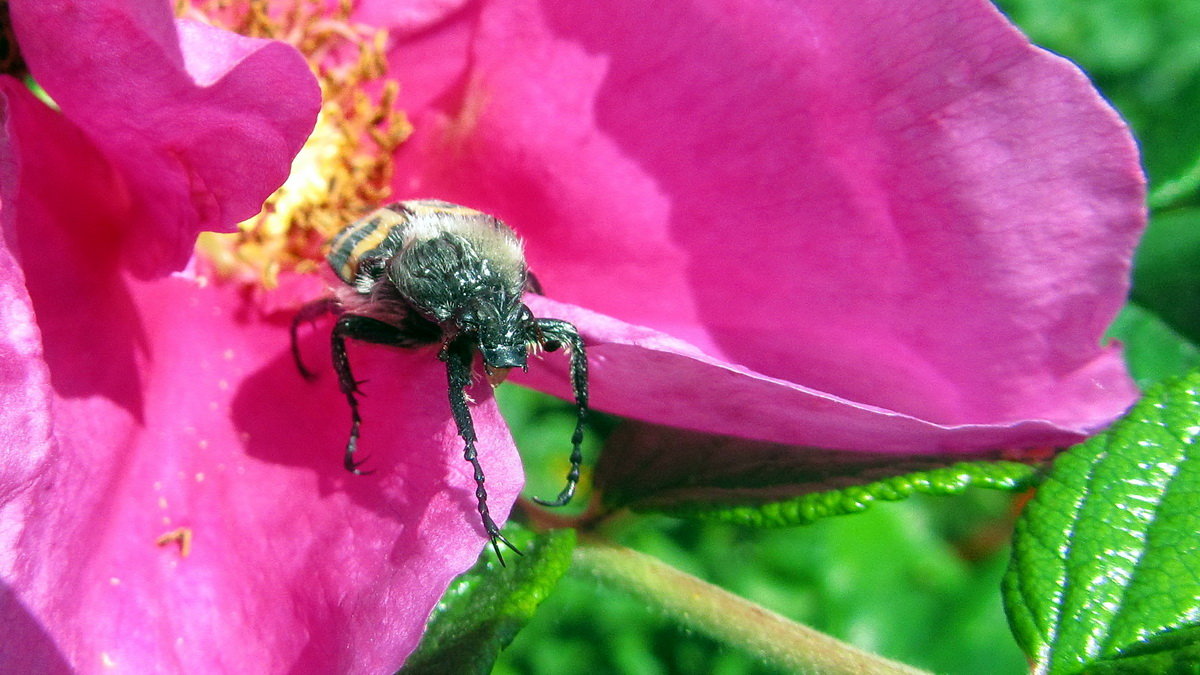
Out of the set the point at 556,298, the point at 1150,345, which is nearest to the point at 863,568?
the point at 1150,345

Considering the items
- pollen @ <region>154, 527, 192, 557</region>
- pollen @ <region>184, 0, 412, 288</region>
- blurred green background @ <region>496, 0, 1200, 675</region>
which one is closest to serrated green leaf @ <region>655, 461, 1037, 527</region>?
pollen @ <region>154, 527, 192, 557</region>

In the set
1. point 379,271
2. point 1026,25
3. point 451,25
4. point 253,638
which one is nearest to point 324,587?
point 253,638

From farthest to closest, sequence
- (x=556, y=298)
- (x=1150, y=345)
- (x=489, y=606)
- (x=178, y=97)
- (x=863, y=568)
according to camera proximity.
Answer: (x=863, y=568) < (x=1150, y=345) < (x=556, y=298) < (x=489, y=606) < (x=178, y=97)

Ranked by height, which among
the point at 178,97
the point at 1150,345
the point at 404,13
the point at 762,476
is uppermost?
the point at 178,97

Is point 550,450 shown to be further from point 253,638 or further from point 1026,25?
point 253,638

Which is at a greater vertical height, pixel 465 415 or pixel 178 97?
pixel 178 97

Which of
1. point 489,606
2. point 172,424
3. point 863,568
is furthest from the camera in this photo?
point 863,568

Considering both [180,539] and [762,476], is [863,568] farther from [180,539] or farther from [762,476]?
[180,539]
